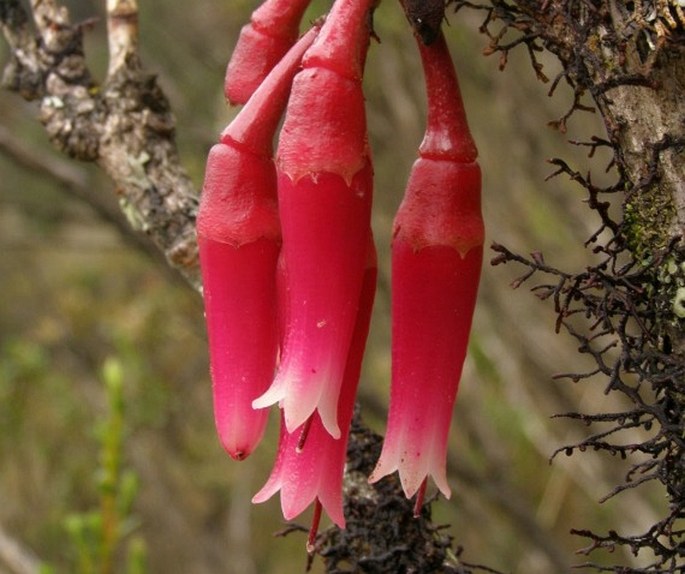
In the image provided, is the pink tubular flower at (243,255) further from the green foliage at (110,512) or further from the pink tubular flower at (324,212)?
the green foliage at (110,512)

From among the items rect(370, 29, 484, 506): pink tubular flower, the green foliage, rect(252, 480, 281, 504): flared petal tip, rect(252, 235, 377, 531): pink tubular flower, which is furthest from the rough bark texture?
the green foliage

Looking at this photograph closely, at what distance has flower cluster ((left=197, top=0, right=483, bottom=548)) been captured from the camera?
1207 mm

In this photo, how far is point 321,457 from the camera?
1338 millimetres

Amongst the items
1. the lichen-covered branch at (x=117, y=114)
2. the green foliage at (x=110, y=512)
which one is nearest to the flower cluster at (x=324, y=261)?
the lichen-covered branch at (x=117, y=114)

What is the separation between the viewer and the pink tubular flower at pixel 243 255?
129cm

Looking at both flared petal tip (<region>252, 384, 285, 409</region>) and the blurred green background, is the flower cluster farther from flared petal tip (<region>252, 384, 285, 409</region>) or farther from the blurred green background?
the blurred green background

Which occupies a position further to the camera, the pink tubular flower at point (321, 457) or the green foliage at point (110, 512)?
the green foliage at point (110, 512)

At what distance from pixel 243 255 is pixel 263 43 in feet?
0.95

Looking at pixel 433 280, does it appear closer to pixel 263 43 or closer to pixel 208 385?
pixel 263 43

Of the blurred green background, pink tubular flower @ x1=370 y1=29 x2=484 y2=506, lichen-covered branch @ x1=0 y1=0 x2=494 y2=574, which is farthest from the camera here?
the blurred green background

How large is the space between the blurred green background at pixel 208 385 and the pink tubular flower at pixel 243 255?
4.16 ft

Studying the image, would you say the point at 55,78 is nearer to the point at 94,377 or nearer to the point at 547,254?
the point at 547,254

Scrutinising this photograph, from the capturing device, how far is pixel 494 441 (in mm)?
4402

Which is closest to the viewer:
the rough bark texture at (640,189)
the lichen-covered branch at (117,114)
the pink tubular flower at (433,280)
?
the rough bark texture at (640,189)
